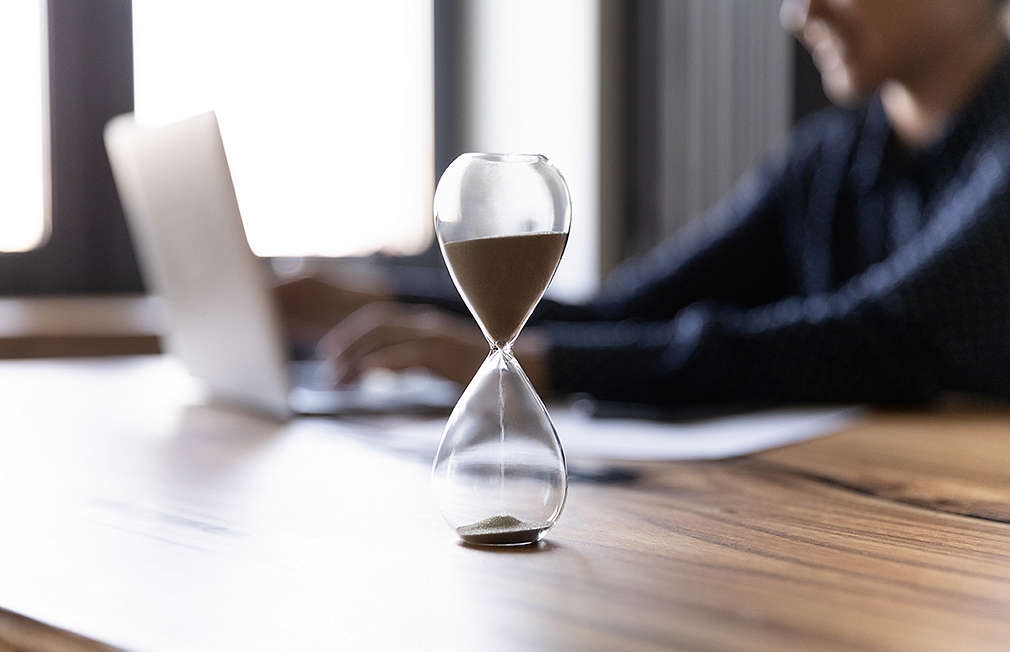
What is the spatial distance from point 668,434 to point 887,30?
2.66 ft

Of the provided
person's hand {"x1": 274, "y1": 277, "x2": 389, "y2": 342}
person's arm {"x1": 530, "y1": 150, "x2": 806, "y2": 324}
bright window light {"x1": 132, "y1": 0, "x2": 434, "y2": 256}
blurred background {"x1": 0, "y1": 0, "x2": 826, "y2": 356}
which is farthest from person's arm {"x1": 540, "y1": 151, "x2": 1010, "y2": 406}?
bright window light {"x1": 132, "y1": 0, "x2": 434, "y2": 256}

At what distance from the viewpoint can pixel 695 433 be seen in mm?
834

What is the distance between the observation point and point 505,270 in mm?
463

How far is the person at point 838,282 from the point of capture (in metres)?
1.03

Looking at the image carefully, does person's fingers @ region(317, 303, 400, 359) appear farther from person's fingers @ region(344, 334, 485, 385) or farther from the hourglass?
the hourglass

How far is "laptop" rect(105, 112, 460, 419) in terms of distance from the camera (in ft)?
2.84

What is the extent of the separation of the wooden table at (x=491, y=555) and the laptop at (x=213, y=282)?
0.15 m

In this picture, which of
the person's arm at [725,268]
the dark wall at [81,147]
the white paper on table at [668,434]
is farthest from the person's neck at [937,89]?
the dark wall at [81,147]

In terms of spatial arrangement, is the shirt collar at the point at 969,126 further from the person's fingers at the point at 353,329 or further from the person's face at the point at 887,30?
the person's fingers at the point at 353,329

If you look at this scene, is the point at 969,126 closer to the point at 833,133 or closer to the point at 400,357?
the point at 833,133

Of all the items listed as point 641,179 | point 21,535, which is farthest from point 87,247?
point 21,535

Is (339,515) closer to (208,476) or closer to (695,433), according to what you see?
(208,476)

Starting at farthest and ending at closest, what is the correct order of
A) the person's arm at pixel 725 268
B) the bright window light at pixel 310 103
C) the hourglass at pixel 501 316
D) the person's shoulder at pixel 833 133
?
the bright window light at pixel 310 103 < the person's arm at pixel 725 268 < the person's shoulder at pixel 833 133 < the hourglass at pixel 501 316

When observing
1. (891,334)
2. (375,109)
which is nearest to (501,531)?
(891,334)
